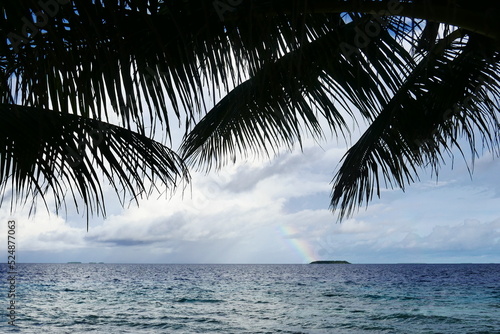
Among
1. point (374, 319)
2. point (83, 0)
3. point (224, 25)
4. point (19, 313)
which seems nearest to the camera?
point (83, 0)

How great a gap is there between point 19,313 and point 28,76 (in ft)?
63.3

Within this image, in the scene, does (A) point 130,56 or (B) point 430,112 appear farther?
(B) point 430,112

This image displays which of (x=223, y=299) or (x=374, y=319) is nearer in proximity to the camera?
(x=374, y=319)

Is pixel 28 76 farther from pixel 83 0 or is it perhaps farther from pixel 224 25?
pixel 224 25

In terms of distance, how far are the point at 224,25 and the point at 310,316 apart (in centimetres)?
1657

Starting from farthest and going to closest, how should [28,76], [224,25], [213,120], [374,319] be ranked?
[374,319]
[213,120]
[224,25]
[28,76]

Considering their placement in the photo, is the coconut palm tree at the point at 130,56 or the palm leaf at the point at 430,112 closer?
the coconut palm tree at the point at 130,56

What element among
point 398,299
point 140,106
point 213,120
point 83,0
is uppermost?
point 213,120

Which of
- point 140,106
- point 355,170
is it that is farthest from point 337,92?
point 140,106

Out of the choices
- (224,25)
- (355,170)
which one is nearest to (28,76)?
(224,25)

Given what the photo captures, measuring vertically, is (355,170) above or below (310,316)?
above

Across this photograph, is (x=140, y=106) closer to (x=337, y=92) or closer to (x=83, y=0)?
(x=83, y=0)

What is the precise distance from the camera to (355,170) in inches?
141

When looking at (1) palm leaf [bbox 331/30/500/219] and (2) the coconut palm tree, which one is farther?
(1) palm leaf [bbox 331/30/500/219]
